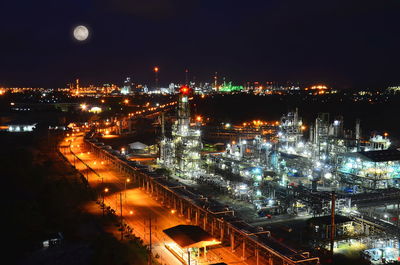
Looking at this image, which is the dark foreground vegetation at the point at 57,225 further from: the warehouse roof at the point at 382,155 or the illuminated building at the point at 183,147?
the warehouse roof at the point at 382,155

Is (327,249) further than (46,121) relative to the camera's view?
No

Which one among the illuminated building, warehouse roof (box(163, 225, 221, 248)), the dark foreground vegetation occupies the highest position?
the illuminated building

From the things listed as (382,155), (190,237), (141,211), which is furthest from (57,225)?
(382,155)

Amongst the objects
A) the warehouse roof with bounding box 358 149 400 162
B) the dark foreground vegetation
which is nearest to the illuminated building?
the dark foreground vegetation

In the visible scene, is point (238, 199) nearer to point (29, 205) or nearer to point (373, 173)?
point (373, 173)

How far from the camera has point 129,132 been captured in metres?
77.6

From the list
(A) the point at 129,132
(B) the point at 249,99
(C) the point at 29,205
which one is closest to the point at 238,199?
(C) the point at 29,205

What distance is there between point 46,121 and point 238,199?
7142 centimetres

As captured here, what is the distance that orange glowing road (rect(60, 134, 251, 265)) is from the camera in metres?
19.5

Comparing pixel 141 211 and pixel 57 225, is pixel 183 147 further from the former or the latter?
pixel 57 225

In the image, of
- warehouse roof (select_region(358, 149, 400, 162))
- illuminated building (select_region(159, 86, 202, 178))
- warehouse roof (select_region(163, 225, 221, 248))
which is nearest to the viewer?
warehouse roof (select_region(163, 225, 221, 248))

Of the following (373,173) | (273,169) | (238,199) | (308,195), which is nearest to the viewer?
(308,195)

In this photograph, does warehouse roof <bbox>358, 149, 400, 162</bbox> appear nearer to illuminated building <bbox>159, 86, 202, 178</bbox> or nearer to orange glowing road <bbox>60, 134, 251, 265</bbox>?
illuminated building <bbox>159, 86, 202, 178</bbox>

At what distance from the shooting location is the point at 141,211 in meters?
26.9
